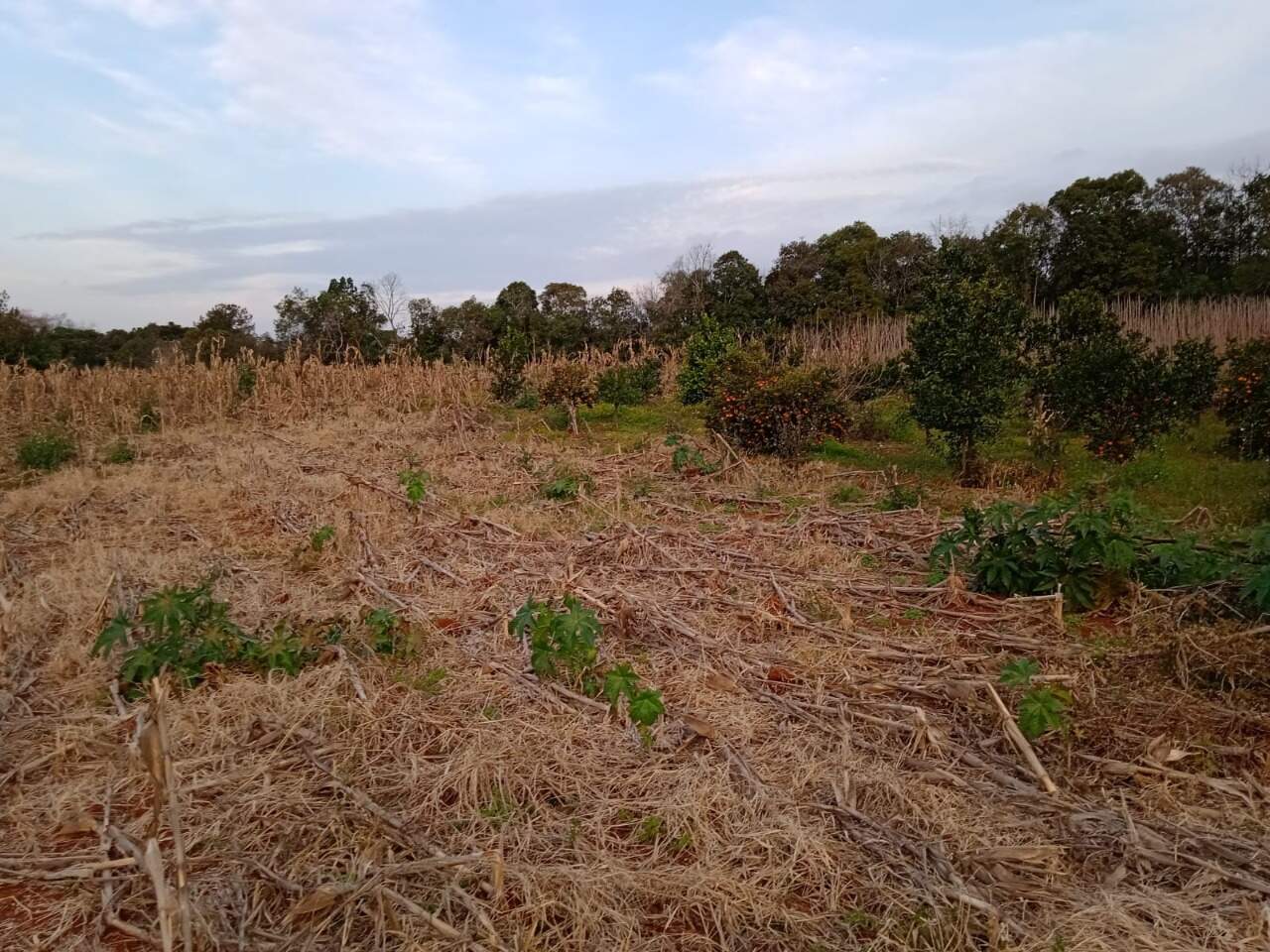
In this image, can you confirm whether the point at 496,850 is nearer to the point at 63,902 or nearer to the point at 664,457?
the point at 63,902

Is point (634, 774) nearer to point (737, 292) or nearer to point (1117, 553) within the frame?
point (1117, 553)

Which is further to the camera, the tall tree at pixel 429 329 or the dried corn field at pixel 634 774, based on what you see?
the tall tree at pixel 429 329

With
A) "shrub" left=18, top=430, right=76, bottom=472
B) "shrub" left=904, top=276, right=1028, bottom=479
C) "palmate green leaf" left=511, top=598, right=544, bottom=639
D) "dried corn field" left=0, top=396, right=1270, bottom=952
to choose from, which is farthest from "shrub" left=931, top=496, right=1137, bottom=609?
"shrub" left=18, top=430, right=76, bottom=472

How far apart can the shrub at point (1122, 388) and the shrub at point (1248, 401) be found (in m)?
0.25

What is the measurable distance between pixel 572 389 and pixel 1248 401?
25.3 feet

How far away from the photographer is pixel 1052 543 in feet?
13.8

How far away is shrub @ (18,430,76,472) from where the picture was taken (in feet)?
28.1

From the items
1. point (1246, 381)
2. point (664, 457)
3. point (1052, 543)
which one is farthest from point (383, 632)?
point (1246, 381)

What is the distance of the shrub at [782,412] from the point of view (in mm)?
8555

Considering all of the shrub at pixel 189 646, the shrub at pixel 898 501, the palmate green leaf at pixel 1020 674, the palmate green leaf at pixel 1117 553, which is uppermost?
A: the shrub at pixel 189 646

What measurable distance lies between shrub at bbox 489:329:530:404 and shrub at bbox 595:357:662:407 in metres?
1.44

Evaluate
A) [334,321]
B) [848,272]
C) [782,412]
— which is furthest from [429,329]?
[782,412]

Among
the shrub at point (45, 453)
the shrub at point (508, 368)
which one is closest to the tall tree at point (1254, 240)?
the shrub at point (508, 368)

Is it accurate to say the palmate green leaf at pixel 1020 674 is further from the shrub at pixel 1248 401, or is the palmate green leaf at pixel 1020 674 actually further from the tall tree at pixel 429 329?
the tall tree at pixel 429 329
